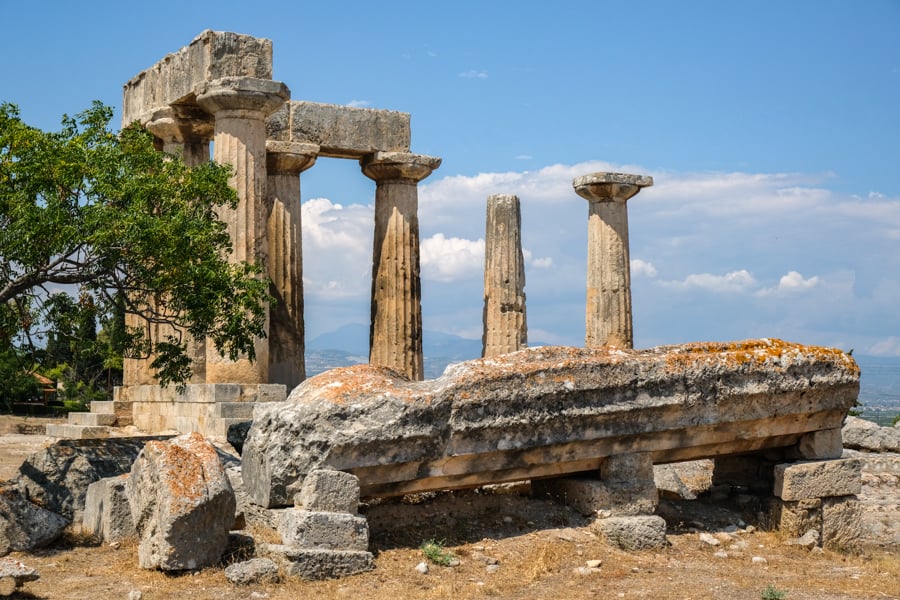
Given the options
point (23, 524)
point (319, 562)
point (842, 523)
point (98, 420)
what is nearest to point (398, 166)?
point (98, 420)

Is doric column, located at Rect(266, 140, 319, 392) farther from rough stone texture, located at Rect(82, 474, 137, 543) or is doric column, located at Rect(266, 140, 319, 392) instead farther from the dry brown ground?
the dry brown ground

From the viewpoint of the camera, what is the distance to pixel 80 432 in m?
19.0


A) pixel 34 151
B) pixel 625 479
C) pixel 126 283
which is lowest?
pixel 625 479

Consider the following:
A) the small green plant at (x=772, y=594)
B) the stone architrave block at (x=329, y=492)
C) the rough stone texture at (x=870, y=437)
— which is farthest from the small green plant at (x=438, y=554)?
the rough stone texture at (x=870, y=437)

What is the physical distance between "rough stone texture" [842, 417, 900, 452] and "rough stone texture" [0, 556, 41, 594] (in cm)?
1357

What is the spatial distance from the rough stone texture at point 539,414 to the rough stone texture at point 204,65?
822 cm

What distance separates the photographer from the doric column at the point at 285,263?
838 inches

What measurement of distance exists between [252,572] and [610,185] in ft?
53.5

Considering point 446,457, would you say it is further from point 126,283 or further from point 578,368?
point 126,283

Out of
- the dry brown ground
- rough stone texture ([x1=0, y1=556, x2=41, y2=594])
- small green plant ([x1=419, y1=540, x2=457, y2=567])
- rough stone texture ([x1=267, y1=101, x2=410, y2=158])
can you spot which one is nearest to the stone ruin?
the dry brown ground

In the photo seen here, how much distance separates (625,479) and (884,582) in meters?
2.48

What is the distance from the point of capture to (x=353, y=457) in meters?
9.86

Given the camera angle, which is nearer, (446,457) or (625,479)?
(446,457)

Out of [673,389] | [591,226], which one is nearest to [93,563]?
[673,389]
